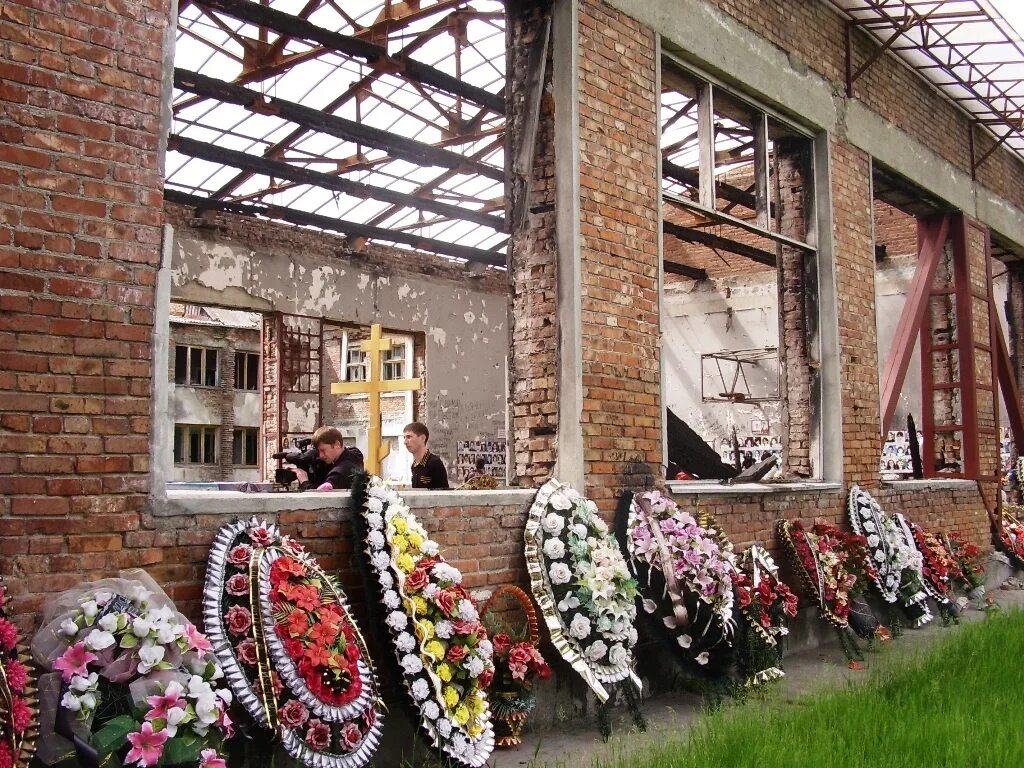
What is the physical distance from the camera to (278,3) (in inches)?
405

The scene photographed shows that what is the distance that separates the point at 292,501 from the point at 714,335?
589 inches

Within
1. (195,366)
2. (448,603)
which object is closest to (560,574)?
(448,603)

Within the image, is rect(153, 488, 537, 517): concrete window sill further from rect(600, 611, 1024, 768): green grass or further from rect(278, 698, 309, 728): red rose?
rect(600, 611, 1024, 768): green grass

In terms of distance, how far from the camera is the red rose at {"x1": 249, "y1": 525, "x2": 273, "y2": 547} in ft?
13.5

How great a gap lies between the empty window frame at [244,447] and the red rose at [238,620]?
24.5 metres

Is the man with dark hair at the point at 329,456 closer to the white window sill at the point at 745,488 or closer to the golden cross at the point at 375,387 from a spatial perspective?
the golden cross at the point at 375,387

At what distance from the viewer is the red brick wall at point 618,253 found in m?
6.12

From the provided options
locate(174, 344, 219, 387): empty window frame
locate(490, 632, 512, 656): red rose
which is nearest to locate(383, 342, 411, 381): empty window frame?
locate(174, 344, 219, 387): empty window frame

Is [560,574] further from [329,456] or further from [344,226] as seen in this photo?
[344,226]

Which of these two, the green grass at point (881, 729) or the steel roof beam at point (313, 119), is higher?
the steel roof beam at point (313, 119)

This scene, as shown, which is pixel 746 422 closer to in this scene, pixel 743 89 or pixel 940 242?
pixel 940 242

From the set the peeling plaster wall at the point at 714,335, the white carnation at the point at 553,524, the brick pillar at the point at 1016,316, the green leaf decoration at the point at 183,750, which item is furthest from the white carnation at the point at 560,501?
the peeling plaster wall at the point at 714,335

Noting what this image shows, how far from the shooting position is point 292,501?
14.8 feet

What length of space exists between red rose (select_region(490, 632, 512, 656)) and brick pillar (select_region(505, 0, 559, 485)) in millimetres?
1265
